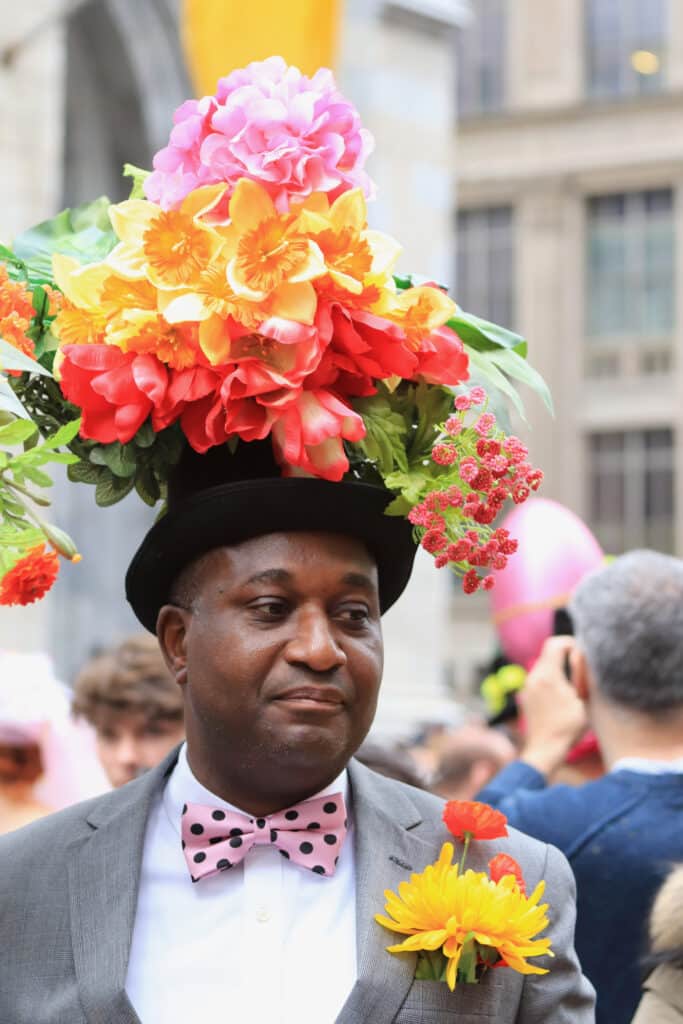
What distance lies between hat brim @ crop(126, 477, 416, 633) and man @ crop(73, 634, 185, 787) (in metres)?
1.85

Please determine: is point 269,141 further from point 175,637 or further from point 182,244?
point 175,637

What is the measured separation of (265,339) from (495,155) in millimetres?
27175

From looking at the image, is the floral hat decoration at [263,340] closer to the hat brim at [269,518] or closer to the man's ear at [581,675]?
the hat brim at [269,518]

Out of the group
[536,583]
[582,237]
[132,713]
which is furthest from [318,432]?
[582,237]

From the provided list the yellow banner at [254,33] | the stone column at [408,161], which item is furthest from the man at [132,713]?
the stone column at [408,161]

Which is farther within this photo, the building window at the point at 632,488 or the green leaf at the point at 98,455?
the building window at the point at 632,488

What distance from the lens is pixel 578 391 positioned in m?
28.2

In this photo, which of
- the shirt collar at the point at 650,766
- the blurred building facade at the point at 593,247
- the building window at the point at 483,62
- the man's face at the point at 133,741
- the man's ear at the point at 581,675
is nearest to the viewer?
the shirt collar at the point at 650,766

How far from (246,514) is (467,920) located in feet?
2.23

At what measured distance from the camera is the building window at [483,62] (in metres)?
29.4

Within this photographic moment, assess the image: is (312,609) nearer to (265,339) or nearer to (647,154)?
(265,339)

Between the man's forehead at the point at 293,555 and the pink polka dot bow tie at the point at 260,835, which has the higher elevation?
the man's forehead at the point at 293,555

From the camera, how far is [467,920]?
7.86 ft

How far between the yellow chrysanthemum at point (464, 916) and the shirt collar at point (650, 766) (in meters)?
0.92
